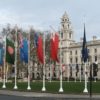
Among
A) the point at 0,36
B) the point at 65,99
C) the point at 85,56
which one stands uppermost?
the point at 0,36

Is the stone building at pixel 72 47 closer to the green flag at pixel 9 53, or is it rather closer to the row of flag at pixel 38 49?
the green flag at pixel 9 53

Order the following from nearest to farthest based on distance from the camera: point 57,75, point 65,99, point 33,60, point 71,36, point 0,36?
point 65,99, point 0,36, point 33,60, point 57,75, point 71,36

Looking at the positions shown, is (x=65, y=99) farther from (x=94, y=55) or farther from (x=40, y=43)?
(x=94, y=55)

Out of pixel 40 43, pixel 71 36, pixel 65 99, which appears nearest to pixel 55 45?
pixel 40 43

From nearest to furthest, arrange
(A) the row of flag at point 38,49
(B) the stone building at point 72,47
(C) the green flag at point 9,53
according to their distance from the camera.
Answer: (A) the row of flag at point 38,49
(C) the green flag at point 9,53
(B) the stone building at point 72,47

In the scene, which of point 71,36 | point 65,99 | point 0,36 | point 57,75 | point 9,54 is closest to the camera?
point 65,99

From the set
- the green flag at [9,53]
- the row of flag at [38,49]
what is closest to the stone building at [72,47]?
the green flag at [9,53]

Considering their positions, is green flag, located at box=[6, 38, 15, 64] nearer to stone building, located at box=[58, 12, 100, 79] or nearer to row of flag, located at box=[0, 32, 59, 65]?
row of flag, located at box=[0, 32, 59, 65]

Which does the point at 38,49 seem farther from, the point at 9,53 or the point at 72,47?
the point at 72,47

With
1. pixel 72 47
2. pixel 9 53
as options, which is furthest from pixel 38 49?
pixel 72 47


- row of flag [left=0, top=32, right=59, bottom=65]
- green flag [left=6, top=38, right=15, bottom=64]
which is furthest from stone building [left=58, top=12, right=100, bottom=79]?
row of flag [left=0, top=32, right=59, bottom=65]

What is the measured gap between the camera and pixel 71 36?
168m

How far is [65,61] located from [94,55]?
16249mm

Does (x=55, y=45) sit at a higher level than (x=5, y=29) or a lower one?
lower
